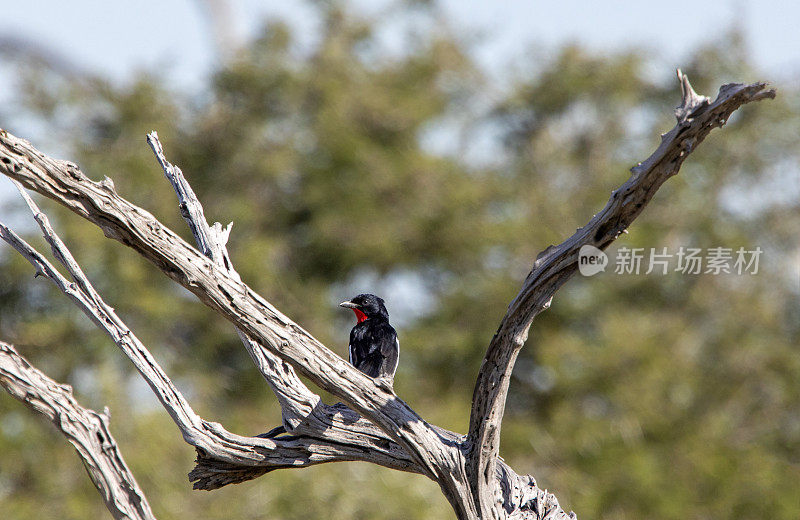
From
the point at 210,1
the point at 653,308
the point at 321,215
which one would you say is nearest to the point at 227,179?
the point at 321,215

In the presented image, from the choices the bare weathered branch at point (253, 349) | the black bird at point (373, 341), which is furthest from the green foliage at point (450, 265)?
the bare weathered branch at point (253, 349)

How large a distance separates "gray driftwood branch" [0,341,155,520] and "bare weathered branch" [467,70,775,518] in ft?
4.16

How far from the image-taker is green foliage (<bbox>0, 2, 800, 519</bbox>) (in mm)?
15758

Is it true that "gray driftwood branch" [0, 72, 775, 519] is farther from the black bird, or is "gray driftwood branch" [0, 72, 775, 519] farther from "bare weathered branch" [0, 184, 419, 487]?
the black bird

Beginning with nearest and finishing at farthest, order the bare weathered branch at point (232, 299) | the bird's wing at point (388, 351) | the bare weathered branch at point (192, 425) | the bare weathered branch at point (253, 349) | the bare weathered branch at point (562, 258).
Result: the bare weathered branch at point (562, 258) < the bare weathered branch at point (232, 299) < the bare weathered branch at point (192, 425) < the bare weathered branch at point (253, 349) < the bird's wing at point (388, 351)

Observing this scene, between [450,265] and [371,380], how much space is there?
56.0ft

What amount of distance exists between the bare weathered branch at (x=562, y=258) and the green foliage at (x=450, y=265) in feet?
35.0

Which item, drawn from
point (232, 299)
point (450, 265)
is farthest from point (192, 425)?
point (450, 265)

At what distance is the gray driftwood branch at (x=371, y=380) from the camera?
285 cm

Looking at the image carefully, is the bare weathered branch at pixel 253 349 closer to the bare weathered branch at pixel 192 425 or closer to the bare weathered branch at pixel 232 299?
the bare weathered branch at pixel 192 425

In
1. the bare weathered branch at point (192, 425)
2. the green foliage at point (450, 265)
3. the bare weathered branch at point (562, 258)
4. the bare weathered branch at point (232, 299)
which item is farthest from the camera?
the green foliage at point (450, 265)

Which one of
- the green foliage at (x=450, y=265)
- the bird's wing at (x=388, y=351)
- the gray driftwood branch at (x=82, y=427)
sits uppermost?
the green foliage at (x=450, y=265)

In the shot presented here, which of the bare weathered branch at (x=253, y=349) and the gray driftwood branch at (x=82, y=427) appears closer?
the gray driftwood branch at (x=82, y=427)

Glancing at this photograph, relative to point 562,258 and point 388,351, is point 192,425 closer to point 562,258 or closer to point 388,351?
point 562,258
